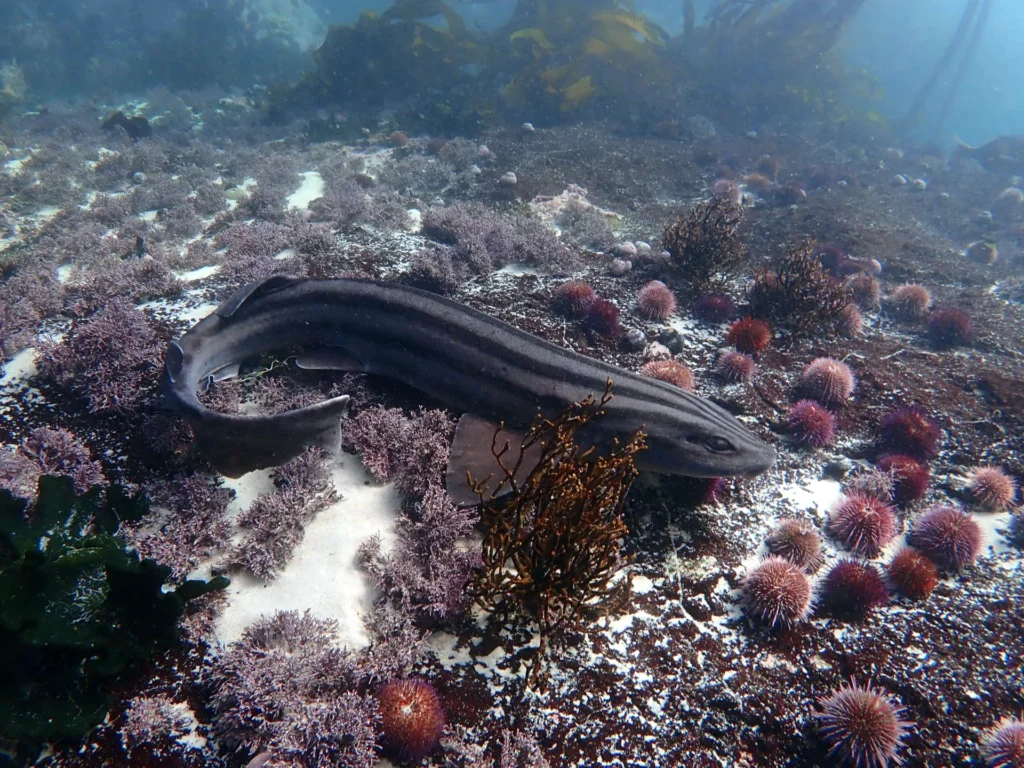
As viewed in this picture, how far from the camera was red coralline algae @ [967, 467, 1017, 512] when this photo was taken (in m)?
4.95

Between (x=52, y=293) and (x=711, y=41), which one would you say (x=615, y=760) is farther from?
(x=711, y=41)

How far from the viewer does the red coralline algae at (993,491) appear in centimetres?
495

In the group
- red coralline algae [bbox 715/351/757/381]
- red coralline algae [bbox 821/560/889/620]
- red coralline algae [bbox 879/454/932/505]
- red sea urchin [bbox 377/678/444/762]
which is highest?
red coralline algae [bbox 715/351/757/381]

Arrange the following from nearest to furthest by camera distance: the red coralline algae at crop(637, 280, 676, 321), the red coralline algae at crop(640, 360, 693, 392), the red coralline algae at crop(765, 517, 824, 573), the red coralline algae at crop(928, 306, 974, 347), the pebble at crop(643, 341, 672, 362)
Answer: the red coralline algae at crop(765, 517, 824, 573) → the red coralline algae at crop(640, 360, 693, 392) → the pebble at crop(643, 341, 672, 362) → the red coralline algae at crop(637, 280, 676, 321) → the red coralline algae at crop(928, 306, 974, 347)

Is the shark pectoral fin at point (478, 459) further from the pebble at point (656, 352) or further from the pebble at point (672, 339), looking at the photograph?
the pebble at point (672, 339)

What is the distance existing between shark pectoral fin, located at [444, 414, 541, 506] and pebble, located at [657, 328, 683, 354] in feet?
9.88

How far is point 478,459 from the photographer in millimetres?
4371

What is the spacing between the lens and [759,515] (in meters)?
4.75

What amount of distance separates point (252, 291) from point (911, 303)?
11088 mm

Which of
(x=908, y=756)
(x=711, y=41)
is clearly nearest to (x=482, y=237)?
(x=908, y=756)

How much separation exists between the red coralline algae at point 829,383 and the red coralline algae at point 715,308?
1.56m

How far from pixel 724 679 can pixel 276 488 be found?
4.05 metres

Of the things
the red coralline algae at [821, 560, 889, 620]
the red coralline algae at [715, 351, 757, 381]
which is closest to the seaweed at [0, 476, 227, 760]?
the red coralline algae at [821, 560, 889, 620]

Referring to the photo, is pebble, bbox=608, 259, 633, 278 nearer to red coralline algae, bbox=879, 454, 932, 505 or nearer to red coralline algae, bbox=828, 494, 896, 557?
red coralline algae, bbox=879, 454, 932, 505
